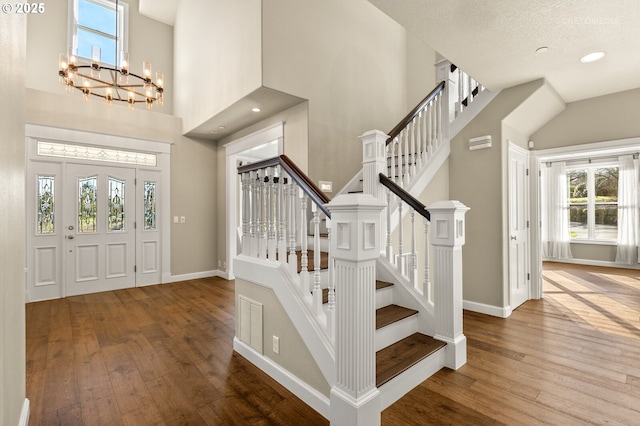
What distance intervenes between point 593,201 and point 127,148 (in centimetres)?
1014

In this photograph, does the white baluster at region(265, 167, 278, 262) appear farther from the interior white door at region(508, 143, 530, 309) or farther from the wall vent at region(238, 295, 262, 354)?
the interior white door at region(508, 143, 530, 309)

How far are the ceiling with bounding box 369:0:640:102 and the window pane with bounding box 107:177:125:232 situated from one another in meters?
5.01

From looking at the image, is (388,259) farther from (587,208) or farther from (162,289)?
(587,208)

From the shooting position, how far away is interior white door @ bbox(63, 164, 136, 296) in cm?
474

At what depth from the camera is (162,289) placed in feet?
16.7

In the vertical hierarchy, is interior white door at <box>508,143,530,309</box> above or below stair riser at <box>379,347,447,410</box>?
above

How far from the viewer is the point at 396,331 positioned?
246cm

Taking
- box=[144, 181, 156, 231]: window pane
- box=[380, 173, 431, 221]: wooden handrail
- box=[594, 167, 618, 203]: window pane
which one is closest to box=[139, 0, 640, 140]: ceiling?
box=[380, 173, 431, 221]: wooden handrail

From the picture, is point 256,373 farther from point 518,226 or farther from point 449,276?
point 518,226

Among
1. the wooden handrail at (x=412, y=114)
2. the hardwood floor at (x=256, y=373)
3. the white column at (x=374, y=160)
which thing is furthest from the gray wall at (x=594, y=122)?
the white column at (x=374, y=160)

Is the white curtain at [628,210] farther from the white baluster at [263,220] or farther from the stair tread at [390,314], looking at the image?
the white baluster at [263,220]

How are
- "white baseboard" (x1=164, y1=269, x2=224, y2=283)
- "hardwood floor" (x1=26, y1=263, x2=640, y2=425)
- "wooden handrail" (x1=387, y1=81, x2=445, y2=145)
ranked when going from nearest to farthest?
"hardwood floor" (x1=26, y1=263, x2=640, y2=425) < "wooden handrail" (x1=387, y1=81, x2=445, y2=145) < "white baseboard" (x1=164, y1=269, x2=224, y2=283)

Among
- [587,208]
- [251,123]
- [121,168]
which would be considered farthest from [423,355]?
[587,208]

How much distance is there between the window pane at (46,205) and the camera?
14.8 feet
